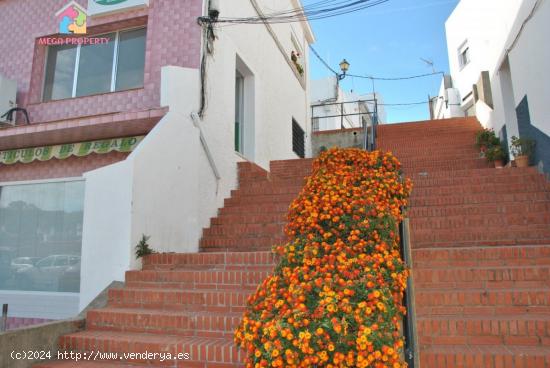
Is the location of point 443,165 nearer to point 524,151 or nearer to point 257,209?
point 524,151

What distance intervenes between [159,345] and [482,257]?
3.45 m

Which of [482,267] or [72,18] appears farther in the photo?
[72,18]

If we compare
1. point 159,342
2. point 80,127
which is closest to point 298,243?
point 159,342

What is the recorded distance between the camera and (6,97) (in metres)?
7.23

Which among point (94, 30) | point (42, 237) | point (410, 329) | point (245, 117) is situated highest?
point (94, 30)

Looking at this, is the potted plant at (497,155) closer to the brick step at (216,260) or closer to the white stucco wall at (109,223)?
the brick step at (216,260)

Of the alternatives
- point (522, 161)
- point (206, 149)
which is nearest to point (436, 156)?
point (522, 161)

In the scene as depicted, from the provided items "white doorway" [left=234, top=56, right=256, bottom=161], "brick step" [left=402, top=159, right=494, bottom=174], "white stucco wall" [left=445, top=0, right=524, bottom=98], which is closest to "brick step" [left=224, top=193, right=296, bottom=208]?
"white doorway" [left=234, top=56, right=256, bottom=161]

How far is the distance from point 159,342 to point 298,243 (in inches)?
60.4

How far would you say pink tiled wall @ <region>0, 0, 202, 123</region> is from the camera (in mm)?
6660

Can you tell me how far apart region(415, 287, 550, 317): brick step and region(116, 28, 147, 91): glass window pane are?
18.6ft

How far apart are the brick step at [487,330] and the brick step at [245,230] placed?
283cm

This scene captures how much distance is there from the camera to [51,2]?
7.62 m

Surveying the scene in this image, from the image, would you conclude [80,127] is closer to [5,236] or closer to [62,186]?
[62,186]
